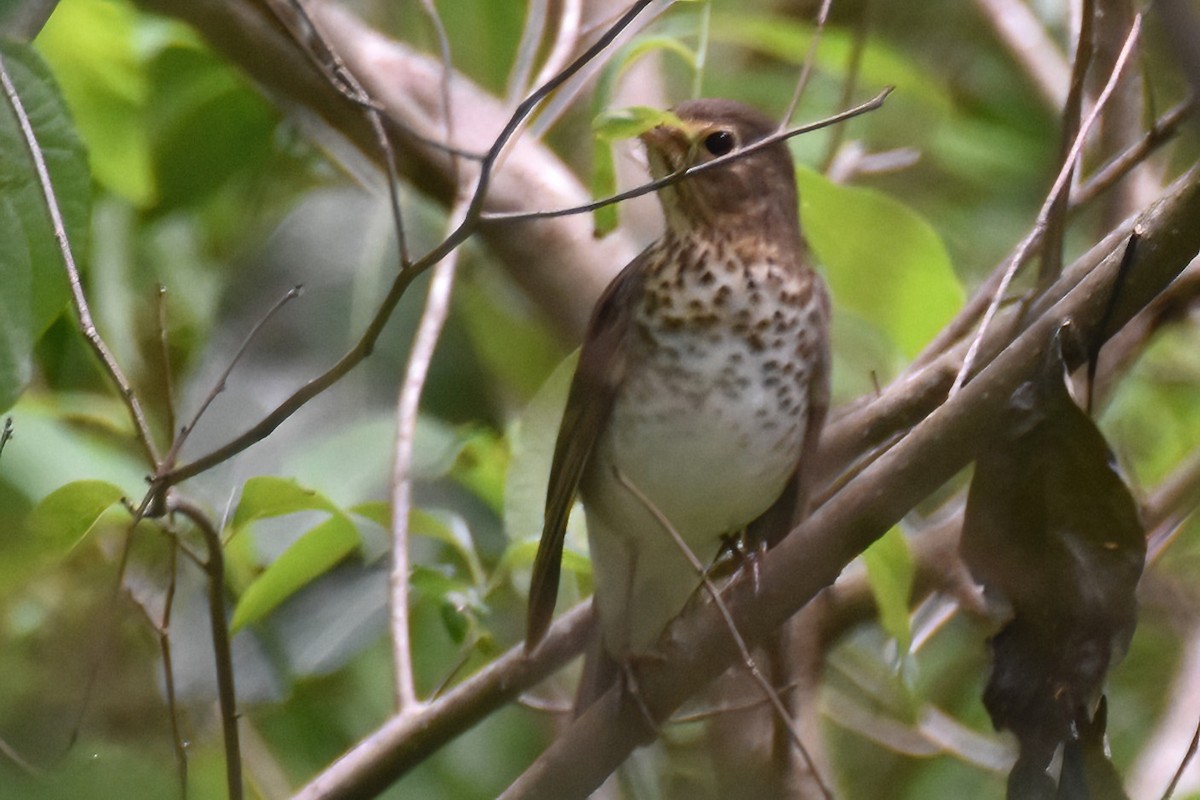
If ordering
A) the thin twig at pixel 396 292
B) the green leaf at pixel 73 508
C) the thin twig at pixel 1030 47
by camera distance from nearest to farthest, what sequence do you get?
the thin twig at pixel 396 292 → the green leaf at pixel 73 508 → the thin twig at pixel 1030 47

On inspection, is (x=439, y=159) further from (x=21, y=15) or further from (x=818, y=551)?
(x=818, y=551)

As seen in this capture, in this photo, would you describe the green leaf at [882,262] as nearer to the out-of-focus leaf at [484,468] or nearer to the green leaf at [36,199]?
the out-of-focus leaf at [484,468]

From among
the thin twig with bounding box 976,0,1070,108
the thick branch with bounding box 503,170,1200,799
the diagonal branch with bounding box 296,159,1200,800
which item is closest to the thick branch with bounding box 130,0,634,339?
the diagonal branch with bounding box 296,159,1200,800

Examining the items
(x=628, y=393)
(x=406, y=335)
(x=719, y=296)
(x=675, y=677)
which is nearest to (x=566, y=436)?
(x=628, y=393)

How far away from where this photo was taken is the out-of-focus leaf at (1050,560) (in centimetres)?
127

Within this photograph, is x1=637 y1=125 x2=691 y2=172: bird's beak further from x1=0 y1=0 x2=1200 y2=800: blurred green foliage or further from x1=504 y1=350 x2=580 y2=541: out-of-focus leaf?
x1=504 y1=350 x2=580 y2=541: out-of-focus leaf

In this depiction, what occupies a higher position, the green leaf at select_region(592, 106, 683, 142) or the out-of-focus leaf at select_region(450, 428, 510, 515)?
the green leaf at select_region(592, 106, 683, 142)

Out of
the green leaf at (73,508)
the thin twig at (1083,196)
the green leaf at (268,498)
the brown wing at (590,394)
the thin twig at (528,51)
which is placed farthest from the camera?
the thin twig at (528,51)

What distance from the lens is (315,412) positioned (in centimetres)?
251

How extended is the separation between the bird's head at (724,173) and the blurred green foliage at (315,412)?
6 centimetres

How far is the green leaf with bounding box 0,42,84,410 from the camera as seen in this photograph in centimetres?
155

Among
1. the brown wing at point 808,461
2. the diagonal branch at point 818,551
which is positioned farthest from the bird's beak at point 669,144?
the diagonal branch at point 818,551

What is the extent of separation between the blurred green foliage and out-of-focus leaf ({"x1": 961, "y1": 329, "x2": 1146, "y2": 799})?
47cm

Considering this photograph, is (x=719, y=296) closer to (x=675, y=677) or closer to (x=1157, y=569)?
(x=675, y=677)
